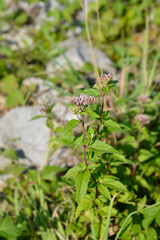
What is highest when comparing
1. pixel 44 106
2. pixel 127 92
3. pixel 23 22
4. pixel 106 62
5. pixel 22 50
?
pixel 23 22

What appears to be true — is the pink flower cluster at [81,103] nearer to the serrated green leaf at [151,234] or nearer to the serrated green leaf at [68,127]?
the serrated green leaf at [68,127]

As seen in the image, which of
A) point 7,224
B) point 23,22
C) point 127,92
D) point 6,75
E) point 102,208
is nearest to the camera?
point 102,208

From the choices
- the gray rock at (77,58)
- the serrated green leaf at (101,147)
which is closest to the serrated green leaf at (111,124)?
the serrated green leaf at (101,147)

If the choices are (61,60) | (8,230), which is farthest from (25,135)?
(61,60)

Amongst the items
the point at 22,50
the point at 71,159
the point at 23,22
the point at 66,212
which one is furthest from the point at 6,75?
the point at 66,212

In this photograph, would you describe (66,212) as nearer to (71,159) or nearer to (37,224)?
(37,224)

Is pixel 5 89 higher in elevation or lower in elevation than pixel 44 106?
higher
